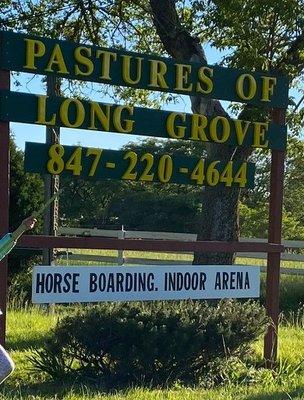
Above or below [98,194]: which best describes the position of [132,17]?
above

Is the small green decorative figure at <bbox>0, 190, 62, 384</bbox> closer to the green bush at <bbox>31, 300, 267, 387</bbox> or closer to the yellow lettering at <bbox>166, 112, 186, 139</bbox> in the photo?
the green bush at <bbox>31, 300, 267, 387</bbox>

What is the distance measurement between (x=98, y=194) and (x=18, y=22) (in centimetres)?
4206

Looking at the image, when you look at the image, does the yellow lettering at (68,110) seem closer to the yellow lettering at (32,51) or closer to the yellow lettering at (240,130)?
the yellow lettering at (32,51)

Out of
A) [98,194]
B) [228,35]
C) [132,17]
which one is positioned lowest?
[98,194]

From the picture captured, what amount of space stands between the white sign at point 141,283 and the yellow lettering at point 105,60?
71.7 inches

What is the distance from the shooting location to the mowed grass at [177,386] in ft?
19.2

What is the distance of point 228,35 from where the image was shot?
36.2 feet

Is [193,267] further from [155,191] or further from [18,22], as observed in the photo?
[155,191]

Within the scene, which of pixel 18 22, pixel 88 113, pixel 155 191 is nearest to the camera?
pixel 88 113

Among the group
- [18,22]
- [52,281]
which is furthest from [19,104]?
[18,22]

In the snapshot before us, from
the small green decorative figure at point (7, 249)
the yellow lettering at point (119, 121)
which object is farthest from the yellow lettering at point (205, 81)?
the small green decorative figure at point (7, 249)

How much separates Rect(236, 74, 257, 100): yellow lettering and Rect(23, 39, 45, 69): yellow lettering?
224 centimetres

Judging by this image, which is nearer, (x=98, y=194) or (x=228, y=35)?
(x=228, y=35)

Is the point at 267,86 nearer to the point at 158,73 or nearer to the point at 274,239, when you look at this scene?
the point at 158,73
